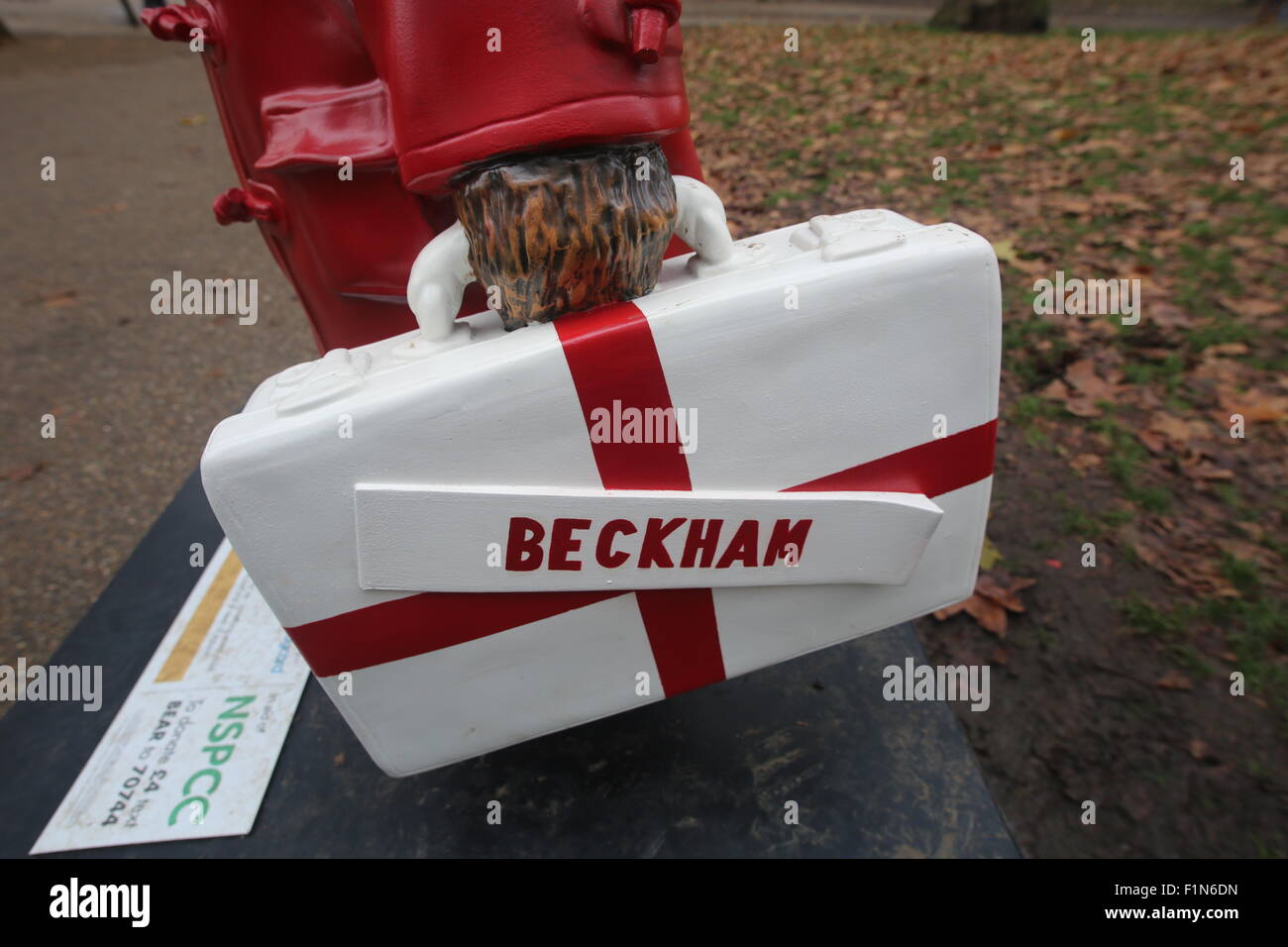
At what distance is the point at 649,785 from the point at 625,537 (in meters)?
0.51

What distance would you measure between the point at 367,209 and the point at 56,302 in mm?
3163

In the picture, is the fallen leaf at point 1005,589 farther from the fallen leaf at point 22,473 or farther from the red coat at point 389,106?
the fallen leaf at point 22,473

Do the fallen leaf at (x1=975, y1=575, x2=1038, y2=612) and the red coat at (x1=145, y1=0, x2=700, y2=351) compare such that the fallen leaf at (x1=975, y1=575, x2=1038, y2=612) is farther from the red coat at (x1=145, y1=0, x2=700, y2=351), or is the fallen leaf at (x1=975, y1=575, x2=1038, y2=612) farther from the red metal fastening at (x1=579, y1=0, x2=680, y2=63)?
the red metal fastening at (x1=579, y1=0, x2=680, y2=63)

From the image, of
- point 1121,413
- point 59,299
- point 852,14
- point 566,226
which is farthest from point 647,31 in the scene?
point 852,14

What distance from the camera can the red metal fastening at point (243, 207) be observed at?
921 millimetres

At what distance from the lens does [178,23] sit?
32.7 inches

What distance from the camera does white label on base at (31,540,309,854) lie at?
3.58 feet

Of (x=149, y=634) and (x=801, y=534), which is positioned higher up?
(x=801, y=534)

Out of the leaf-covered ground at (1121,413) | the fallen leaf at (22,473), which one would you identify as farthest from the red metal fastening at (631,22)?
the fallen leaf at (22,473)

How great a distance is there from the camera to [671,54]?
2.52ft

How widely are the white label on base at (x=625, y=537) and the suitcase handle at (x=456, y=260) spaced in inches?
Result: 7.5

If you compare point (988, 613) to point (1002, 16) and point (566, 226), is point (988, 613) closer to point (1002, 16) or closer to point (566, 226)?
point (566, 226)
